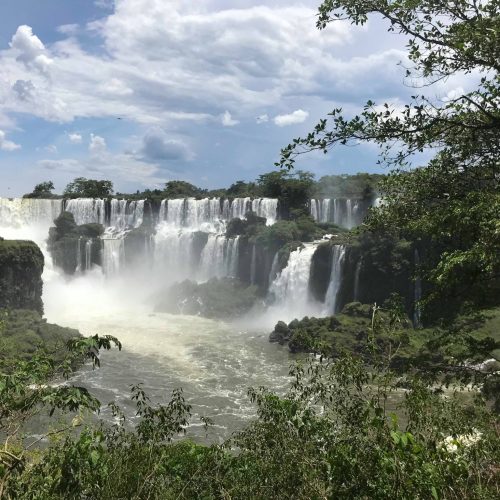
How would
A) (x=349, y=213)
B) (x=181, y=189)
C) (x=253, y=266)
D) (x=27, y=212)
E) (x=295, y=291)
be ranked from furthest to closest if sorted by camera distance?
(x=181, y=189) < (x=27, y=212) < (x=349, y=213) < (x=253, y=266) < (x=295, y=291)

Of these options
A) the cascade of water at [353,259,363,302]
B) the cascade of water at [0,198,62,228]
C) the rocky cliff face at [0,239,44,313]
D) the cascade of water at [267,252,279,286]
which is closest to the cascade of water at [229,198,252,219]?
the cascade of water at [267,252,279,286]

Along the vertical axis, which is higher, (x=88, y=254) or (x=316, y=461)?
(x=316, y=461)

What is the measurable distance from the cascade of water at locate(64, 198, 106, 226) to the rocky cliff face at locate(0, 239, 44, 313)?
62.6 ft

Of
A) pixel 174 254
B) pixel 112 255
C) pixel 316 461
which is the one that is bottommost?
pixel 112 255

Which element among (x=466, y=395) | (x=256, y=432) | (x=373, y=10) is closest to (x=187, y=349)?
(x=466, y=395)

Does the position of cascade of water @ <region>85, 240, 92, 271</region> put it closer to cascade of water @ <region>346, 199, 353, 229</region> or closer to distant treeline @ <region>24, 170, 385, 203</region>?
distant treeline @ <region>24, 170, 385, 203</region>

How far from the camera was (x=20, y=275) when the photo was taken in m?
37.3

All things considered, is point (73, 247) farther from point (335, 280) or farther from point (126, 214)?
point (335, 280)

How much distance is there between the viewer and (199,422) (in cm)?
2092

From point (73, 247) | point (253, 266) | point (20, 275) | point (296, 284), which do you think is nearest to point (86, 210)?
point (73, 247)

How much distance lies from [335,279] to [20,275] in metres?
24.3

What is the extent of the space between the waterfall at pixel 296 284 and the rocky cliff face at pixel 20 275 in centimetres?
1989

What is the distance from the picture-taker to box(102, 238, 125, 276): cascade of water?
53.3 meters

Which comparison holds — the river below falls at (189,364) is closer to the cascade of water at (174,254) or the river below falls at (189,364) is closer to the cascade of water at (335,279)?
the cascade of water at (335,279)
